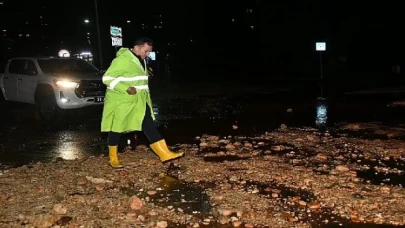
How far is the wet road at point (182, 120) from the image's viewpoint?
9141 millimetres

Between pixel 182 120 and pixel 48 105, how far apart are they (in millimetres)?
3512

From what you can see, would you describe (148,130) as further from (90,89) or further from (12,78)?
(12,78)

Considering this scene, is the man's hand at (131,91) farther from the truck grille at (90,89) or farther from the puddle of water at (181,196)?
the truck grille at (90,89)

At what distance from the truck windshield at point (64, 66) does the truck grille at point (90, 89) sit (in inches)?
51.3

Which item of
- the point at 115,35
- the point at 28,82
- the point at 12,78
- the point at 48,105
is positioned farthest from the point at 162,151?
the point at 115,35

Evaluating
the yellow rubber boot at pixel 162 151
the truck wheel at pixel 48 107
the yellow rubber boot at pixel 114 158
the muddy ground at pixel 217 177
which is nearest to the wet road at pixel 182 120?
the muddy ground at pixel 217 177

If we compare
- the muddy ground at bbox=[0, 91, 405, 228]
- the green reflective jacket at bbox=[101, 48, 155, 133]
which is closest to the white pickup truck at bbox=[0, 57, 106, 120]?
the muddy ground at bbox=[0, 91, 405, 228]

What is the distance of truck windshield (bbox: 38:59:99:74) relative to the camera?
13.4 meters

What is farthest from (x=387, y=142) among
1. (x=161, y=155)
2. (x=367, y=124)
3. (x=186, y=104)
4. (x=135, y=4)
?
(x=135, y=4)

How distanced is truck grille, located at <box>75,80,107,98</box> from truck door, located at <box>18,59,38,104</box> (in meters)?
1.65

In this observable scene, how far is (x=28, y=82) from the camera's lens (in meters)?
13.5

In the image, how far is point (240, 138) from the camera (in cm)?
948

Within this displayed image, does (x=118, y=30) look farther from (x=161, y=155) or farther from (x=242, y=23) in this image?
(x=242, y=23)

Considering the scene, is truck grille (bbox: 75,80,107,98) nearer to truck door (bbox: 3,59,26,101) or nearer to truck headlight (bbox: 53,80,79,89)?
truck headlight (bbox: 53,80,79,89)
